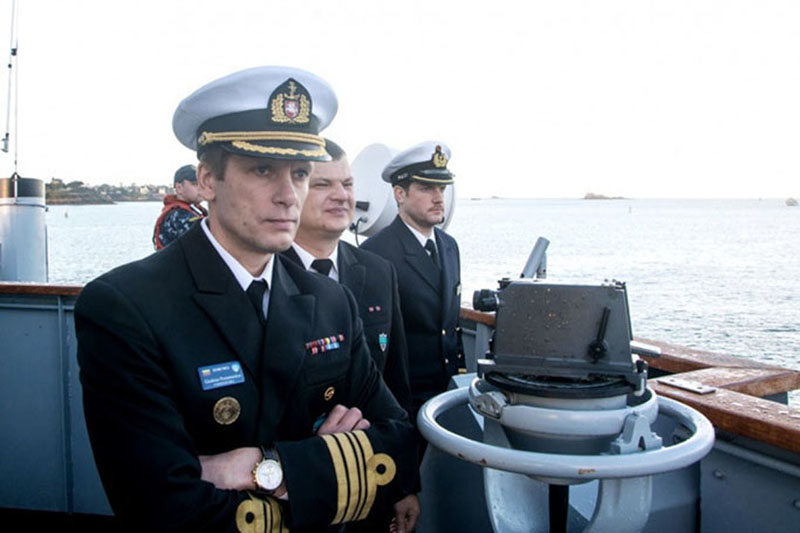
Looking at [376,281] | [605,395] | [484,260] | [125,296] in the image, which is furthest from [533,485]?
[484,260]

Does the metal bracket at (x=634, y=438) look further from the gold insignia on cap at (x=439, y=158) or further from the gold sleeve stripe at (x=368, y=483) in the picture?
the gold insignia on cap at (x=439, y=158)

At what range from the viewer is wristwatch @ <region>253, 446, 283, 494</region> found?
1511mm

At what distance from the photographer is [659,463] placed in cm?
121

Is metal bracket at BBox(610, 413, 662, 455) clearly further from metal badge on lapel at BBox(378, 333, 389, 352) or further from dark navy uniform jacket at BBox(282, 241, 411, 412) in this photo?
metal badge on lapel at BBox(378, 333, 389, 352)

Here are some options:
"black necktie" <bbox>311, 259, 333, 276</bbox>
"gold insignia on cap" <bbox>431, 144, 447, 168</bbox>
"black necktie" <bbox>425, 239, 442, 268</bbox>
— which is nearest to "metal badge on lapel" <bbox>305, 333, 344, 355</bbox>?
"black necktie" <bbox>311, 259, 333, 276</bbox>

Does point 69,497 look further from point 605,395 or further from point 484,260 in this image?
point 484,260

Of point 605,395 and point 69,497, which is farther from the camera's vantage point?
point 69,497

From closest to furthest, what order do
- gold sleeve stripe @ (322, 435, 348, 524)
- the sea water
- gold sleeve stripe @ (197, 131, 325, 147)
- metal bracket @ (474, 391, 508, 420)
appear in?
1. metal bracket @ (474, 391, 508, 420)
2. gold sleeve stripe @ (322, 435, 348, 524)
3. gold sleeve stripe @ (197, 131, 325, 147)
4. the sea water

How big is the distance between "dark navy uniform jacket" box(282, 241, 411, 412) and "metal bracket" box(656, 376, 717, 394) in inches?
38.6

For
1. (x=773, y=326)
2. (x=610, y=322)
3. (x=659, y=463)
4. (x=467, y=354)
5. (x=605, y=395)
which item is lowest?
(x=773, y=326)

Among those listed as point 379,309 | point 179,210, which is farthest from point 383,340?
point 179,210

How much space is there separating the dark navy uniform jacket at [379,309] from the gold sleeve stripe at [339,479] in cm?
99

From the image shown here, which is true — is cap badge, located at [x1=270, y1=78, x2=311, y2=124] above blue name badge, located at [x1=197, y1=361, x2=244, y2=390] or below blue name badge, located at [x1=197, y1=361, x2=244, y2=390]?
above

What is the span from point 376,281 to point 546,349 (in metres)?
1.55
